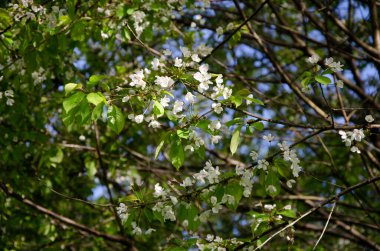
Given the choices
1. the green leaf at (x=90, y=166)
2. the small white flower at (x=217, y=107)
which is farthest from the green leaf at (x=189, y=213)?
the green leaf at (x=90, y=166)

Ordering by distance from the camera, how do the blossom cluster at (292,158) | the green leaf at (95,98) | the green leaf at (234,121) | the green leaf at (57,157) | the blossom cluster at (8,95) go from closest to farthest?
the green leaf at (95,98), the green leaf at (234,121), the blossom cluster at (292,158), the blossom cluster at (8,95), the green leaf at (57,157)

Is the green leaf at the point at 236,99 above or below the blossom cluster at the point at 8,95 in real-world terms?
below

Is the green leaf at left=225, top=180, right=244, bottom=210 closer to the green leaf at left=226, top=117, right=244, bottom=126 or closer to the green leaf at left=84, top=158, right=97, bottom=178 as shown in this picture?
the green leaf at left=226, top=117, right=244, bottom=126

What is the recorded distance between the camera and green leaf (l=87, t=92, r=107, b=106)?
2.13 meters

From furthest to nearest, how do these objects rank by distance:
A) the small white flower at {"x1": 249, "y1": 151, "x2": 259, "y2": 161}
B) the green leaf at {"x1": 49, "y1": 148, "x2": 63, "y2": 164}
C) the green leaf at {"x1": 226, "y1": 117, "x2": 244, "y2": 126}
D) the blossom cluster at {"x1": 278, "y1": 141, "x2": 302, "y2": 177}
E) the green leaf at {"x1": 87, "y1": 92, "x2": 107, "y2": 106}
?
1. the green leaf at {"x1": 49, "y1": 148, "x2": 63, "y2": 164}
2. the small white flower at {"x1": 249, "y1": 151, "x2": 259, "y2": 161}
3. the blossom cluster at {"x1": 278, "y1": 141, "x2": 302, "y2": 177}
4. the green leaf at {"x1": 226, "y1": 117, "x2": 244, "y2": 126}
5. the green leaf at {"x1": 87, "y1": 92, "x2": 107, "y2": 106}

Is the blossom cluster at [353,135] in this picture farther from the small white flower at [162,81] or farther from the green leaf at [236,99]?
the small white flower at [162,81]

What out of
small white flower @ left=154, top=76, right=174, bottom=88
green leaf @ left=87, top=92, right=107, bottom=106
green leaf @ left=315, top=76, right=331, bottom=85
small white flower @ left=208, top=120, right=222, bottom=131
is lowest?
green leaf @ left=315, top=76, right=331, bottom=85

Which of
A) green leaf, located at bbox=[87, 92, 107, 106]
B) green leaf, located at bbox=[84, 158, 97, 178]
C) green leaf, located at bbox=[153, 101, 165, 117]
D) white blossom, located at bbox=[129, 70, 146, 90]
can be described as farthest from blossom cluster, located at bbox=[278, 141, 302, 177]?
green leaf, located at bbox=[84, 158, 97, 178]

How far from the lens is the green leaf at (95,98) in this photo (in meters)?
2.13

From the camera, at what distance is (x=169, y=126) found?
174 inches

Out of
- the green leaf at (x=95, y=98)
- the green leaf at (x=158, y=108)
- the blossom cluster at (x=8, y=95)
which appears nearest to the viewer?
the green leaf at (x=95, y=98)

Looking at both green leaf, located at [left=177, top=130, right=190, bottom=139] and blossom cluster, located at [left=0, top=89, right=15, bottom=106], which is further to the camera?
blossom cluster, located at [left=0, top=89, right=15, bottom=106]

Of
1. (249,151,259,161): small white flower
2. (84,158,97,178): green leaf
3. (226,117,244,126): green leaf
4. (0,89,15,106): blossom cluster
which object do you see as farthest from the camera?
(84,158,97,178): green leaf

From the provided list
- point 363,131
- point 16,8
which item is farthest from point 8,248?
point 363,131
